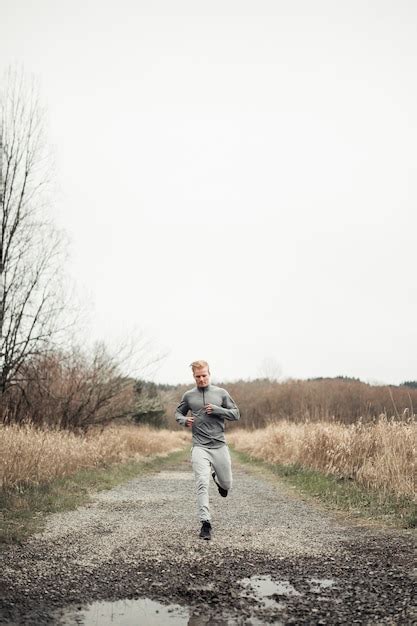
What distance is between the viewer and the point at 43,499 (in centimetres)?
944

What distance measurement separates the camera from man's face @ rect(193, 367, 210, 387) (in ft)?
26.0

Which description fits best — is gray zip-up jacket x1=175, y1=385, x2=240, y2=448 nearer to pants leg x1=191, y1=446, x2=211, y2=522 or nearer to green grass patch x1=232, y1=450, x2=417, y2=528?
pants leg x1=191, y1=446, x2=211, y2=522

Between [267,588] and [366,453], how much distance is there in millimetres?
8121

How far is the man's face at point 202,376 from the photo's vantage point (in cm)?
792

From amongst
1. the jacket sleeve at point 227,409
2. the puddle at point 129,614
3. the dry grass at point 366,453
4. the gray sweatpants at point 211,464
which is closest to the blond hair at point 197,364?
the jacket sleeve at point 227,409

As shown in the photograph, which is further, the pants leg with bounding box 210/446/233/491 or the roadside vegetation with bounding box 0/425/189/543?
the roadside vegetation with bounding box 0/425/189/543

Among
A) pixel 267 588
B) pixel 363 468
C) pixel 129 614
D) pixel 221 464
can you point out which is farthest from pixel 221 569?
pixel 363 468

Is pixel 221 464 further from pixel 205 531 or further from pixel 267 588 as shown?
pixel 267 588

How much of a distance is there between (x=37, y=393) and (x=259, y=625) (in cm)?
1823

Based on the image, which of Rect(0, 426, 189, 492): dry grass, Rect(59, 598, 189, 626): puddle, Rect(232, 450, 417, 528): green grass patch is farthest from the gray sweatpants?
Rect(0, 426, 189, 492): dry grass

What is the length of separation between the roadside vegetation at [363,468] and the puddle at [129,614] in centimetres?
469

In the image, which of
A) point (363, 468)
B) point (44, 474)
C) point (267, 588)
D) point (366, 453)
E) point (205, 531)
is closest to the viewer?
point (267, 588)

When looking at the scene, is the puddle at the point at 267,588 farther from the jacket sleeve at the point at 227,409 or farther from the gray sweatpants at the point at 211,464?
the jacket sleeve at the point at 227,409

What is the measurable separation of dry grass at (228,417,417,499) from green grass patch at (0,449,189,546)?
519 centimetres
